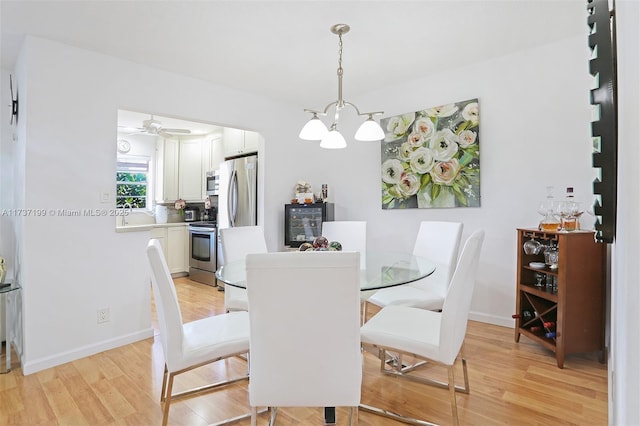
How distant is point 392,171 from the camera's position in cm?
373

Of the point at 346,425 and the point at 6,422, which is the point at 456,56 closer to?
the point at 346,425

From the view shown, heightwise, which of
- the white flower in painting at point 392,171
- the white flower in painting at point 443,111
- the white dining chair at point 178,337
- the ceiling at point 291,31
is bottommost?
the white dining chair at point 178,337

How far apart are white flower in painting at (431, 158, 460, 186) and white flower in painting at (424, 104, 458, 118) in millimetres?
451

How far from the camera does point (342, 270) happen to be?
4.06 ft

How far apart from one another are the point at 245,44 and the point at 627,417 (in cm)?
292

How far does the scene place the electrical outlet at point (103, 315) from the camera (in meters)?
2.74

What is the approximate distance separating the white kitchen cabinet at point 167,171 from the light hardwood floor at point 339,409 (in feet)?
11.7

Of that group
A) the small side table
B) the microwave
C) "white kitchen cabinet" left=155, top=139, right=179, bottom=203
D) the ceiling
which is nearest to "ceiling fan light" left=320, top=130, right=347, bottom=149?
the ceiling

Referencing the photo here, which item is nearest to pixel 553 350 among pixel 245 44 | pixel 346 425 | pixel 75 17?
pixel 346 425

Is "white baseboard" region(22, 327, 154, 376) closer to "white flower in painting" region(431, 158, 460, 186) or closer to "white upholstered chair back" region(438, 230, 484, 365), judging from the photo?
"white upholstered chair back" region(438, 230, 484, 365)

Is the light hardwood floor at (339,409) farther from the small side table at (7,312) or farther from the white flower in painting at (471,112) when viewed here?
the white flower in painting at (471,112)

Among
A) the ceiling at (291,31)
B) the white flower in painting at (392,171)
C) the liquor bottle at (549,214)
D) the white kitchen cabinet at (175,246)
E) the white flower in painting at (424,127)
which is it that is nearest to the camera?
the ceiling at (291,31)

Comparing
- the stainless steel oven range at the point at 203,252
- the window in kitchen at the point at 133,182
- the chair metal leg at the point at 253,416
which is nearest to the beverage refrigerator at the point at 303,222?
the stainless steel oven range at the point at 203,252

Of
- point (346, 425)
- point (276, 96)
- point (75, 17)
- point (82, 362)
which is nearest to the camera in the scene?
point (346, 425)
